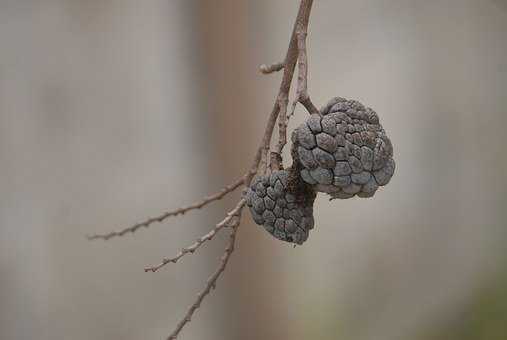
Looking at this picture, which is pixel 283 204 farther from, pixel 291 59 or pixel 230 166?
pixel 230 166

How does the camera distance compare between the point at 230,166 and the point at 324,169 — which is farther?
the point at 230,166

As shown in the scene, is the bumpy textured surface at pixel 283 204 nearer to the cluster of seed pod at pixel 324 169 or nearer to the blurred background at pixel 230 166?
the cluster of seed pod at pixel 324 169

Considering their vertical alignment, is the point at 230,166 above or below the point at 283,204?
below

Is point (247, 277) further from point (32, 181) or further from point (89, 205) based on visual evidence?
point (32, 181)

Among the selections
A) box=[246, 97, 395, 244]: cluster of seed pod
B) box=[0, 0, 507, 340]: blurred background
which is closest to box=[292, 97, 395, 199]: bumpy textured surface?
box=[246, 97, 395, 244]: cluster of seed pod

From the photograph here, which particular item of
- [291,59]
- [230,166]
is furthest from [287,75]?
[230,166]

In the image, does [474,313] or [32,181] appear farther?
[32,181]

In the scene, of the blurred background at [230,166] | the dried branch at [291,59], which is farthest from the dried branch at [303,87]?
the blurred background at [230,166]

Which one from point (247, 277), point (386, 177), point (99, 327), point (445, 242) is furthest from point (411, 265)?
point (386, 177)
